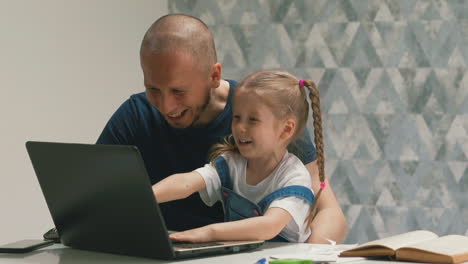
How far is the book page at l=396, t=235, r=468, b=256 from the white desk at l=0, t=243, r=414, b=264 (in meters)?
0.08

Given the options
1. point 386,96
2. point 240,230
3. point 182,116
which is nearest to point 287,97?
point 182,116

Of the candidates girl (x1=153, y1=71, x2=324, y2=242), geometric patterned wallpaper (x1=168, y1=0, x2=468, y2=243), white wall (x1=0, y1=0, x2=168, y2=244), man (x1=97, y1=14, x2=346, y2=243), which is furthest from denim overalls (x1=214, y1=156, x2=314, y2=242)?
geometric patterned wallpaper (x1=168, y1=0, x2=468, y2=243)

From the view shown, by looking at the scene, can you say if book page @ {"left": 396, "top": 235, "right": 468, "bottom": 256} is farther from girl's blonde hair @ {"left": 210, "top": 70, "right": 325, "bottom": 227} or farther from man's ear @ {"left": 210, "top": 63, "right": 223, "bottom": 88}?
man's ear @ {"left": 210, "top": 63, "right": 223, "bottom": 88}

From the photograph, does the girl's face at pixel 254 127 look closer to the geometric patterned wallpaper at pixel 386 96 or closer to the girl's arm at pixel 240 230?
the girl's arm at pixel 240 230

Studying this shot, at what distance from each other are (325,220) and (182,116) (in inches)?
17.9

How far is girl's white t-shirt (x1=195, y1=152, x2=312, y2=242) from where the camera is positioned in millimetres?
1497

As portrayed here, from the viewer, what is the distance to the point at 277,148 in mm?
1660

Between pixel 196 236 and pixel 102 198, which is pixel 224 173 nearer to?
pixel 196 236

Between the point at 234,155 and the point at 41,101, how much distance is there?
1.09 meters

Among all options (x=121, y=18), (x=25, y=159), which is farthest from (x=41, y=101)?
(x=121, y=18)

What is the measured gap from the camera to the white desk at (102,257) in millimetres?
1253

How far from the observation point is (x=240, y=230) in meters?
1.38

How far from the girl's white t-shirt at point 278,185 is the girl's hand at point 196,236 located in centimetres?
18

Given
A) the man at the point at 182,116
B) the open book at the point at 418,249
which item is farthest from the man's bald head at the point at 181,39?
the open book at the point at 418,249
